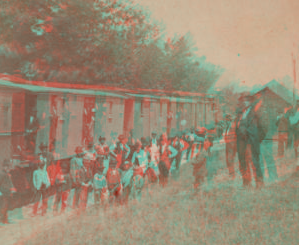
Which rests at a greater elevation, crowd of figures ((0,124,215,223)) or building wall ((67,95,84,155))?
building wall ((67,95,84,155))

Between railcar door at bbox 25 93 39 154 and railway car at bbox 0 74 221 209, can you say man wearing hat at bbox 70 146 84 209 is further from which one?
railcar door at bbox 25 93 39 154

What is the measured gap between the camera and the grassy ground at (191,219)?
2650 mm

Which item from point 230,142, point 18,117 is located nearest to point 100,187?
point 18,117

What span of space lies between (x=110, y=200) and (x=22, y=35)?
206cm

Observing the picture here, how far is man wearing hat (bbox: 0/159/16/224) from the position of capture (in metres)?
2.52

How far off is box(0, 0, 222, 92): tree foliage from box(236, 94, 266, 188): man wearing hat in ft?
1.82

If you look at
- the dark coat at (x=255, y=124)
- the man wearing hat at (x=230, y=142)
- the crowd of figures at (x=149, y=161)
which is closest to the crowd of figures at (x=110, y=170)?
the crowd of figures at (x=149, y=161)

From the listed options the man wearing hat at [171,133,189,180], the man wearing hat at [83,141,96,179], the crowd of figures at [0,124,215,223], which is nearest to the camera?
the crowd of figures at [0,124,215,223]

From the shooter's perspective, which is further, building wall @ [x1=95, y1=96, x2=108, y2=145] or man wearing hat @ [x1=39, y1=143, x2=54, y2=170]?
building wall @ [x1=95, y1=96, x2=108, y2=145]

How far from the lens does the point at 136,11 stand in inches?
115

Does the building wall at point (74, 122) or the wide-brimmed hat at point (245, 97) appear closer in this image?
the building wall at point (74, 122)

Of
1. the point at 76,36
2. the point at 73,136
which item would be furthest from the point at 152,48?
the point at 73,136

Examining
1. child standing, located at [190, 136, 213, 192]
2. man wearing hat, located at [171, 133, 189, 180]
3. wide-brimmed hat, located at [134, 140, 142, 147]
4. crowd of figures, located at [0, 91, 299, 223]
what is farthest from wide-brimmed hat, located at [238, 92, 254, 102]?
wide-brimmed hat, located at [134, 140, 142, 147]

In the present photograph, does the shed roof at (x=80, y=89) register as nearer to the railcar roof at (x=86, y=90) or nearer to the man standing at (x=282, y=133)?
the railcar roof at (x=86, y=90)
